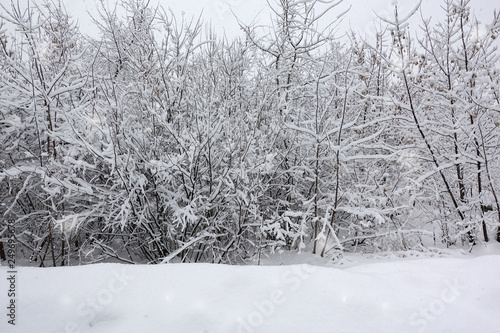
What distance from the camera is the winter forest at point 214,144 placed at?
4.27 m

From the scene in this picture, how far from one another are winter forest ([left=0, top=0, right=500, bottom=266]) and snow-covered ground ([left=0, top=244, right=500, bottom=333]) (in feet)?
6.06

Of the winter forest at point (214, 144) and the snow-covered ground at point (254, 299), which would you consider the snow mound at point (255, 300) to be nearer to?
the snow-covered ground at point (254, 299)

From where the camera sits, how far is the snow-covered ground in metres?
1.68

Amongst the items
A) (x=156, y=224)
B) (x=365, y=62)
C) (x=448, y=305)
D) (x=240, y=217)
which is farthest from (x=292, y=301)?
(x=365, y=62)

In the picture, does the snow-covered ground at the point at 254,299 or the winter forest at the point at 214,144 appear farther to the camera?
the winter forest at the point at 214,144

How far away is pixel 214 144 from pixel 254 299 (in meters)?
3.31

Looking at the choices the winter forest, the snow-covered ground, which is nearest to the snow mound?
the snow-covered ground

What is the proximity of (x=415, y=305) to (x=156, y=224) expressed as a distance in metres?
3.76

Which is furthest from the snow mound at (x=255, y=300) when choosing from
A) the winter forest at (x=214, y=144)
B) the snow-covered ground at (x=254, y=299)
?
the winter forest at (x=214, y=144)

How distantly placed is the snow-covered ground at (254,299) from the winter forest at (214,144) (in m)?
1.85

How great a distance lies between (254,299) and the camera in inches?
72.8

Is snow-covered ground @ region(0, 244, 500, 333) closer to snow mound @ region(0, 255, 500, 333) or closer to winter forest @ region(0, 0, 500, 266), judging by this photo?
snow mound @ region(0, 255, 500, 333)

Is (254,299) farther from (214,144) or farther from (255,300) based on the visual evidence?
(214,144)

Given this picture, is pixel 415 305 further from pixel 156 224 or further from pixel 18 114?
pixel 18 114
